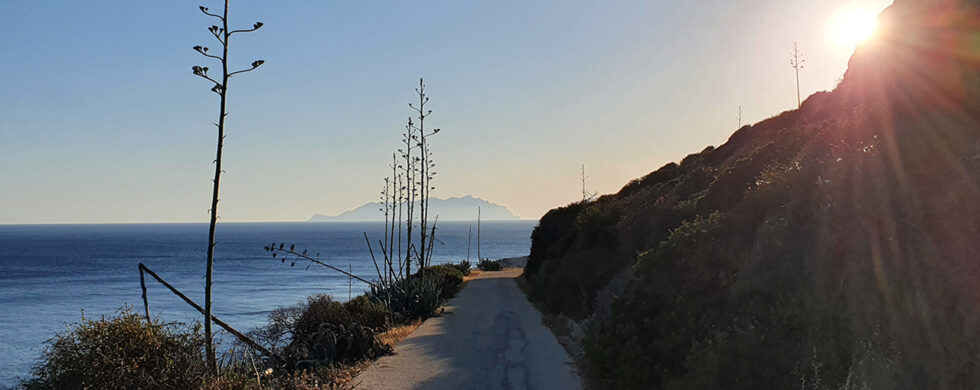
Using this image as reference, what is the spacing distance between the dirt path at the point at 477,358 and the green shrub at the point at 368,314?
0.81 meters

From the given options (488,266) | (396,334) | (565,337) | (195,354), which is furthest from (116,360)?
(488,266)

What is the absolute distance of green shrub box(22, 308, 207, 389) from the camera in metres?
6.25

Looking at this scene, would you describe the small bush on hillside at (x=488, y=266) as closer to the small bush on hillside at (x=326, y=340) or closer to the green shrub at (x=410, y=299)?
the green shrub at (x=410, y=299)

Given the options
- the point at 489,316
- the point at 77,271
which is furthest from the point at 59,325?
the point at 77,271

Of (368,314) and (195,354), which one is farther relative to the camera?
(368,314)

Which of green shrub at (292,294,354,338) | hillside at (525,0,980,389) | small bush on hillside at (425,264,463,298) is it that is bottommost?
small bush on hillside at (425,264,463,298)

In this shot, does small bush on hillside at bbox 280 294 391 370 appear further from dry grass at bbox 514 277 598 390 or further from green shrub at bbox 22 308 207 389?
dry grass at bbox 514 277 598 390

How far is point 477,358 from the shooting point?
11.1 meters

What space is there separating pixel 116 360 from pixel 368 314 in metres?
8.19

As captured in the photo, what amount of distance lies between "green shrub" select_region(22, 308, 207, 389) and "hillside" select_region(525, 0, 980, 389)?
4921 mm

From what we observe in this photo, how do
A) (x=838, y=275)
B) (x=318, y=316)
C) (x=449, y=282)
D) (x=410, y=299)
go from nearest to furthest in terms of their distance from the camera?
(x=838, y=275) → (x=318, y=316) → (x=410, y=299) → (x=449, y=282)

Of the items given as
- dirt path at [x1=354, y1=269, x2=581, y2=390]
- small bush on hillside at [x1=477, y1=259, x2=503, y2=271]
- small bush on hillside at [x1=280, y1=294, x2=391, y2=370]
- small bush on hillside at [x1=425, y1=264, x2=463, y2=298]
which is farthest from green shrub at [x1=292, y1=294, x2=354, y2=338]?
small bush on hillside at [x1=477, y1=259, x2=503, y2=271]

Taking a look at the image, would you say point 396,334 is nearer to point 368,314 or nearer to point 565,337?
point 368,314

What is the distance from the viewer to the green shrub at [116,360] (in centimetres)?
625
